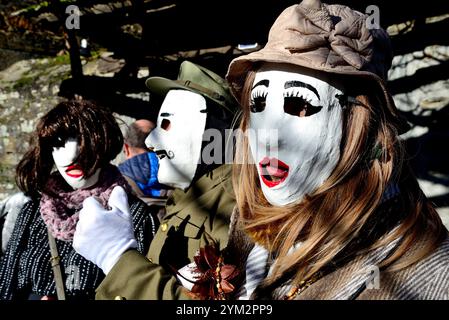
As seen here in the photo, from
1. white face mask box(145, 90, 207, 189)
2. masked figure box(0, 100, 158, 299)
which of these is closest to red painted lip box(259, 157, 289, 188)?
white face mask box(145, 90, 207, 189)

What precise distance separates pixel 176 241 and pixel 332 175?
0.77 m

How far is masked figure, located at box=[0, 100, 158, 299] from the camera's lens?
80.1 inches

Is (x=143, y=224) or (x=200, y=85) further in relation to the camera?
(x=200, y=85)

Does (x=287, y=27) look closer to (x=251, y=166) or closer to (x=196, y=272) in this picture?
(x=251, y=166)

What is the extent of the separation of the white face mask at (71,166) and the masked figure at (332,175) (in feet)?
3.17

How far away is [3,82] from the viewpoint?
5660 millimetres

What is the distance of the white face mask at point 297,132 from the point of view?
126 centimetres

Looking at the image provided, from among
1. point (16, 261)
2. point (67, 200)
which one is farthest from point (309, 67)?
point (16, 261)

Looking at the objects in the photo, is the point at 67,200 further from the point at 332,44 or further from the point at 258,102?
the point at 332,44

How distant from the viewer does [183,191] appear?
6.82ft

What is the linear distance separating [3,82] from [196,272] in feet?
16.5

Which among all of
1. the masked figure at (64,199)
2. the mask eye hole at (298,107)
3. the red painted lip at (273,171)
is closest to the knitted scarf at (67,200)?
the masked figure at (64,199)

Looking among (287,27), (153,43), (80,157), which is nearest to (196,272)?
(287,27)

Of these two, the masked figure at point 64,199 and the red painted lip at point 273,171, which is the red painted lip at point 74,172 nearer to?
the masked figure at point 64,199
